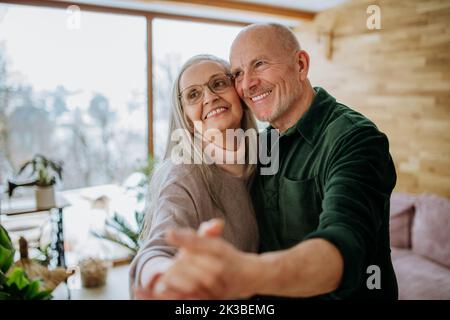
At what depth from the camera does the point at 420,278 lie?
233 cm

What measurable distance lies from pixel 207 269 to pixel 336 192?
0.35 metres

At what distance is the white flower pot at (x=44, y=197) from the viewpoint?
8.95 feet

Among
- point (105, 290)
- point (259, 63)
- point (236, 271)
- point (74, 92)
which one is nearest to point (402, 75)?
point (259, 63)

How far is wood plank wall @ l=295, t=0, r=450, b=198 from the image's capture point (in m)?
2.64

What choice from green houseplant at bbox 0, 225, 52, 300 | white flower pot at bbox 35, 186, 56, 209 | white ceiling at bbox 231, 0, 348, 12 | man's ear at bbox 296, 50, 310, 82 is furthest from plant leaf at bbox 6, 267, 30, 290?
white ceiling at bbox 231, 0, 348, 12

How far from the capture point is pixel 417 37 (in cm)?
274

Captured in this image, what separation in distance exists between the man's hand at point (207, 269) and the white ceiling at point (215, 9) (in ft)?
9.62

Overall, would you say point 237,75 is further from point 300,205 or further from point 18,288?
point 18,288

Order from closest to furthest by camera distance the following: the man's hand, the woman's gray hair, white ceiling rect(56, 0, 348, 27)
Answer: the man's hand, the woman's gray hair, white ceiling rect(56, 0, 348, 27)

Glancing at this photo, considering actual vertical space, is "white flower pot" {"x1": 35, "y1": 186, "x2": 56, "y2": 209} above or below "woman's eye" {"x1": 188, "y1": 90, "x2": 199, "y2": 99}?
below

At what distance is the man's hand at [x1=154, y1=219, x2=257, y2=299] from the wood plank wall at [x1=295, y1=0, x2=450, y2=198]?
243 cm

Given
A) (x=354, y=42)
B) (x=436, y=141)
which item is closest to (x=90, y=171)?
(x=354, y=42)

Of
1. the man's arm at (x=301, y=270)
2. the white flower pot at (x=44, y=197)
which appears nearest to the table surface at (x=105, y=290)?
the white flower pot at (x=44, y=197)

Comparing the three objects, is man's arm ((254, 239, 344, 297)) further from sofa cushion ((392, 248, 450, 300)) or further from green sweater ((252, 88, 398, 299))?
sofa cushion ((392, 248, 450, 300))
